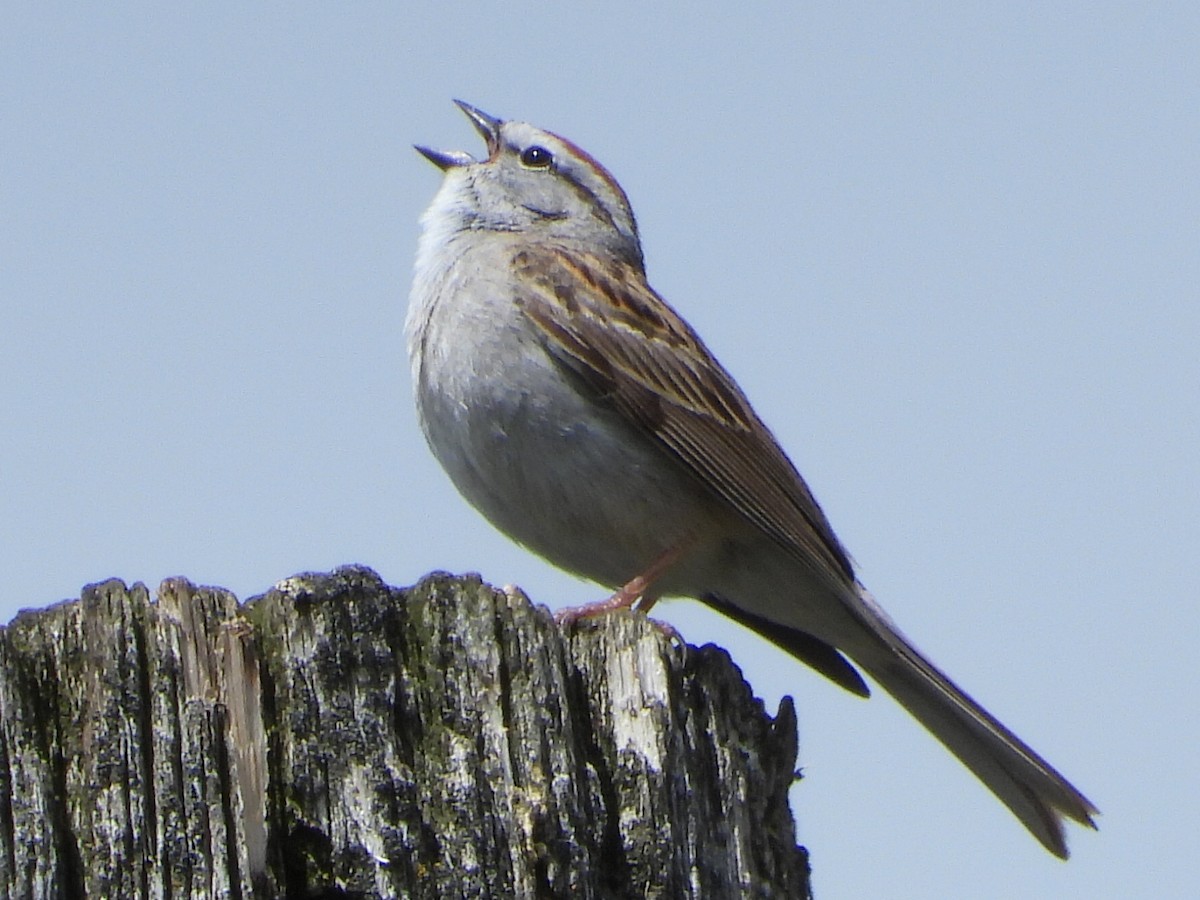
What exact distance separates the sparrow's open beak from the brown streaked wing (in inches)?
40.1

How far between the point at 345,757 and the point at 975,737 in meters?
3.58

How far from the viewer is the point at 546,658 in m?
3.60

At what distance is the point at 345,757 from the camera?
3.29 meters

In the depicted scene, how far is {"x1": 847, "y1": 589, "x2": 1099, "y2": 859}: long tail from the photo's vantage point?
5.90m

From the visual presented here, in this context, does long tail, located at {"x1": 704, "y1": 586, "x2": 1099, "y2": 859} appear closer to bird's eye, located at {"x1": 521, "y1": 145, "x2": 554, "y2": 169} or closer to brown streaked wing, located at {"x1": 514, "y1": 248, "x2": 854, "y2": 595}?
brown streaked wing, located at {"x1": 514, "y1": 248, "x2": 854, "y2": 595}

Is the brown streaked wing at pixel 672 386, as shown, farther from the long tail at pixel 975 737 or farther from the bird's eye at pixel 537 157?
the bird's eye at pixel 537 157

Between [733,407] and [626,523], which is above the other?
[733,407]

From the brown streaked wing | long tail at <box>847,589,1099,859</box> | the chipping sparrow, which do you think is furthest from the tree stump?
the brown streaked wing

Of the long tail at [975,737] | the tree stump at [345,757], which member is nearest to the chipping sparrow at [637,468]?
the long tail at [975,737]

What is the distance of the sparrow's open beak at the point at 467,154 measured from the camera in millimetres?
8406

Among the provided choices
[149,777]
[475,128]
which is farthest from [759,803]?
[475,128]

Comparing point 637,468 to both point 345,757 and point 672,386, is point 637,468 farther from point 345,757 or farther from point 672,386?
point 345,757

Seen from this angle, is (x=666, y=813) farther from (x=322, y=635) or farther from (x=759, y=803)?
(x=322, y=635)

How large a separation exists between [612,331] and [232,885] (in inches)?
168
